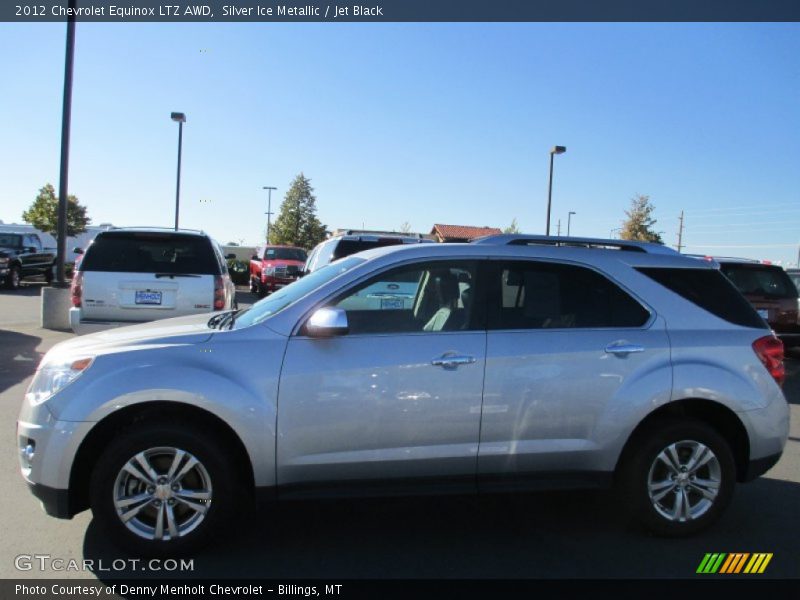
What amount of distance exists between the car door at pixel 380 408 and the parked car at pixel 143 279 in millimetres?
4154

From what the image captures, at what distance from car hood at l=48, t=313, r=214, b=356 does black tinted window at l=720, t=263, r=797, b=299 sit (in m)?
9.91

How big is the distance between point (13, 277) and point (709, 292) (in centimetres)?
2237

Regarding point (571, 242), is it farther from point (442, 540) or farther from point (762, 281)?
point (762, 281)

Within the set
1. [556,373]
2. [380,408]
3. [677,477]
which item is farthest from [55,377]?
[677,477]

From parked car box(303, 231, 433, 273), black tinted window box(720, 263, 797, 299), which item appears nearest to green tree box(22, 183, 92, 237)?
parked car box(303, 231, 433, 273)

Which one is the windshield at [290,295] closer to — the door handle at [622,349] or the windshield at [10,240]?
the door handle at [622,349]

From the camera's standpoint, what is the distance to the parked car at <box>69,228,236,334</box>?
24.4 feet

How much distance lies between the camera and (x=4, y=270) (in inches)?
821

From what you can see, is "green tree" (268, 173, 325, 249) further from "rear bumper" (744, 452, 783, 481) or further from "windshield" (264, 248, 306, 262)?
"rear bumper" (744, 452, 783, 481)

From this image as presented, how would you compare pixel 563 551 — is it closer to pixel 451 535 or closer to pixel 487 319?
pixel 451 535

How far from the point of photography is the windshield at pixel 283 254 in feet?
80.1

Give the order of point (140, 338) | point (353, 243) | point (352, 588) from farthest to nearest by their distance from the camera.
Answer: point (353, 243)
point (140, 338)
point (352, 588)

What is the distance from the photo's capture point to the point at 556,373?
12.9ft

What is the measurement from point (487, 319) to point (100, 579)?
2.55 meters
